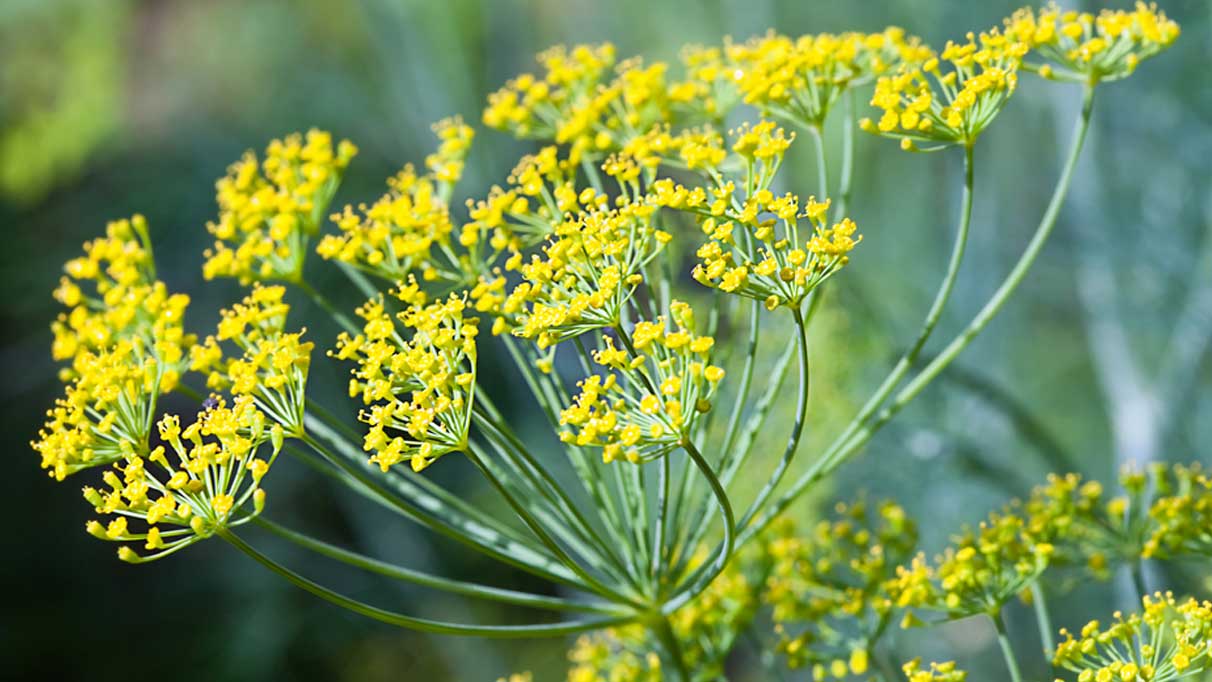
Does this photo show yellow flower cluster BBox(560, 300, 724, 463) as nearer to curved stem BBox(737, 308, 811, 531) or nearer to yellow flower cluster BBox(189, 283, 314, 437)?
curved stem BBox(737, 308, 811, 531)

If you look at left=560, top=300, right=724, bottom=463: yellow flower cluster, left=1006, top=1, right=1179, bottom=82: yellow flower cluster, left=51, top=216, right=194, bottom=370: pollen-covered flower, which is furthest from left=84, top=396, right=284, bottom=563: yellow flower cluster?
left=1006, top=1, right=1179, bottom=82: yellow flower cluster

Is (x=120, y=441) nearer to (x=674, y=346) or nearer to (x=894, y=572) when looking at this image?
(x=674, y=346)

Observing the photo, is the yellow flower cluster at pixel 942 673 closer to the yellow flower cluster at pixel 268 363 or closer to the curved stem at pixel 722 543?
the curved stem at pixel 722 543

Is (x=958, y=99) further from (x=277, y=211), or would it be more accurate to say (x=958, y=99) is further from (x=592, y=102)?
(x=277, y=211)

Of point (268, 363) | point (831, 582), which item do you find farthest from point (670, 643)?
point (268, 363)

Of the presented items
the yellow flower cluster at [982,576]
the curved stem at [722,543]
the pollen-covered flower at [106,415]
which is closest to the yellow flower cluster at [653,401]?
the curved stem at [722,543]

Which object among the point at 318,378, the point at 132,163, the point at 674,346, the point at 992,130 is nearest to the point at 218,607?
the point at 318,378
